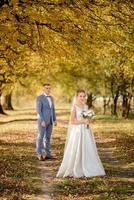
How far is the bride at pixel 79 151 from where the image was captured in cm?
1540

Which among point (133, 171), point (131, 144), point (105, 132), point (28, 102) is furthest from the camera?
point (28, 102)

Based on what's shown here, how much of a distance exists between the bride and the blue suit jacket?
295cm

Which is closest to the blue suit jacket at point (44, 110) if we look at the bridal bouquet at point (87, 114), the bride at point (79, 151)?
the bride at point (79, 151)

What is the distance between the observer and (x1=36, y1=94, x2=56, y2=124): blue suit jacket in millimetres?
18938

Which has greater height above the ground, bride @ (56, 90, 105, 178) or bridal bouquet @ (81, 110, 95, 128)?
bridal bouquet @ (81, 110, 95, 128)

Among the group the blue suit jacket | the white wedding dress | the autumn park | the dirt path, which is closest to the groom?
the blue suit jacket

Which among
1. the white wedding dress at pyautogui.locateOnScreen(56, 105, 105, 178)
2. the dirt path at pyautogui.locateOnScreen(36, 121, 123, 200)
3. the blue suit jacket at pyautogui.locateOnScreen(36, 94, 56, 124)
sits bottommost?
the dirt path at pyautogui.locateOnScreen(36, 121, 123, 200)

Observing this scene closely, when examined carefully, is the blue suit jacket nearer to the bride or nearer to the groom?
the groom

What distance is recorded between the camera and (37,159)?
19219 mm

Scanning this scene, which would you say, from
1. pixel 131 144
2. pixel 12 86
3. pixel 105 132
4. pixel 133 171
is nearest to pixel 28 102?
pixel 12 86

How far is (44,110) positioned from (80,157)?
3.91 metres

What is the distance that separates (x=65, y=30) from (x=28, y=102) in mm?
97606

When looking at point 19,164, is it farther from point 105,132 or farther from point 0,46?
point 105,132

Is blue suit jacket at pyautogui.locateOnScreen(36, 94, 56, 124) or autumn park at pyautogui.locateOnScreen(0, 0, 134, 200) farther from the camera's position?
blue suit jacket at pyautogui.locateOnScreen(36, 94, 56, 124)
